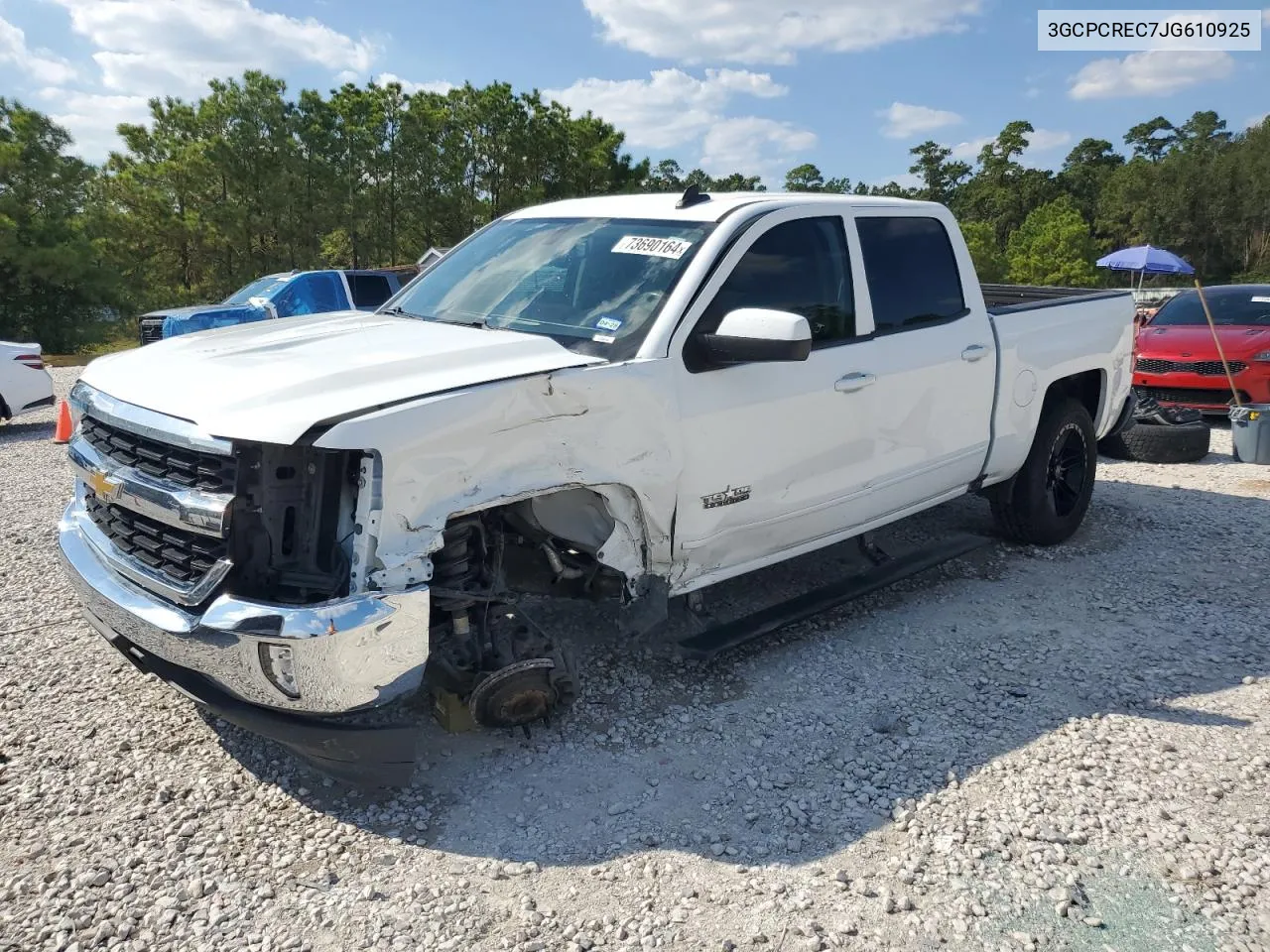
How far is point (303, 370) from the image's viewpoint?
3.06 meters

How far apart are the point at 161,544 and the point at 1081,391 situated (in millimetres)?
5342

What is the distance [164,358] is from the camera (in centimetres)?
347

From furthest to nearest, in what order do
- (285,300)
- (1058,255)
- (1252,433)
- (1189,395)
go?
(1058,255) < (285,300) < (1189,395) < (1252,433)

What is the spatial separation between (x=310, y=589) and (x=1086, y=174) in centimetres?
7762

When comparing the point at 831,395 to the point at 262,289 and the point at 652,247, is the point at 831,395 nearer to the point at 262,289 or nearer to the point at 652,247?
the point at 652,247

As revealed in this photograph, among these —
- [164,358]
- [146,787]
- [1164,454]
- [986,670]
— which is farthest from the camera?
[1164,454]

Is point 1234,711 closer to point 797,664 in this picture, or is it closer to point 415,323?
point 797,664

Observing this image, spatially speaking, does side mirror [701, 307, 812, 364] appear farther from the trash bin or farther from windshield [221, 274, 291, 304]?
windshield [221, 274, 291, 304]

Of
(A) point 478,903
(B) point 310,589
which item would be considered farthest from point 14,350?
(A) point 478,903

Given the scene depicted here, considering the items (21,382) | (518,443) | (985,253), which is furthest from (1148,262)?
(985,253)

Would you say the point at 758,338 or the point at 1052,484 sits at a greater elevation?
the point at 758,338

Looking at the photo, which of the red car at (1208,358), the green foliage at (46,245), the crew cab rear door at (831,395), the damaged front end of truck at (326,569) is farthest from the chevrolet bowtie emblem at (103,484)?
the green foliage at (46,245)

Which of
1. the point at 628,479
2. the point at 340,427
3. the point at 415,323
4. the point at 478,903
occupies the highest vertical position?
the point at 415,323

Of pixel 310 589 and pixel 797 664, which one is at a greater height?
pixel 310 589
